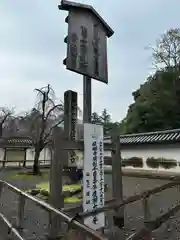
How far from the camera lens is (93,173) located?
340 centimetres

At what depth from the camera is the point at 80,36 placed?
394 cm

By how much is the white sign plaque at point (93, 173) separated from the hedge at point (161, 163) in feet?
34.9

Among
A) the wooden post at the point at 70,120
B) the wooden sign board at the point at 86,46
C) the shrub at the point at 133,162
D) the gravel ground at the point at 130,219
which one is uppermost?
the wooden sign board at the point at 86,46

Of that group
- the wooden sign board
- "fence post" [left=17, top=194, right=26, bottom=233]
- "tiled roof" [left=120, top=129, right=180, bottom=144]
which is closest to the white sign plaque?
"fence post" [left=17, top=194, right=26, bottom=233]

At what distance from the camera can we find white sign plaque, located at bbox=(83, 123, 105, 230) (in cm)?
322

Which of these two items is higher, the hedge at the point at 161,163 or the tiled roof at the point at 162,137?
the tiled roof at the point at 162,137

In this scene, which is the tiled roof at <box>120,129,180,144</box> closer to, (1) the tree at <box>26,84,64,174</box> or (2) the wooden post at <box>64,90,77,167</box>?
(1) the tree at <box>26,84,64,174</box>

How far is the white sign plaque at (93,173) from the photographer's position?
322cm

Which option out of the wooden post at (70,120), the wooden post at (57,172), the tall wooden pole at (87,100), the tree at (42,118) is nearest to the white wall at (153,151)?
the tree at (42,118)

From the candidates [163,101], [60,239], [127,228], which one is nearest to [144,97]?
[163,101]

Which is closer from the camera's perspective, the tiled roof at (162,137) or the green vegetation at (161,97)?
the tiled roof at (162,137)

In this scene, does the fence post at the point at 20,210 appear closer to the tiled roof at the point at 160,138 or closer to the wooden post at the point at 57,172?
the wooden post at the point at 57,172

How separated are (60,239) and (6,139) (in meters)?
26.7

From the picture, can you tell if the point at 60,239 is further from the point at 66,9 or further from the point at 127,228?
the point at 66,9
